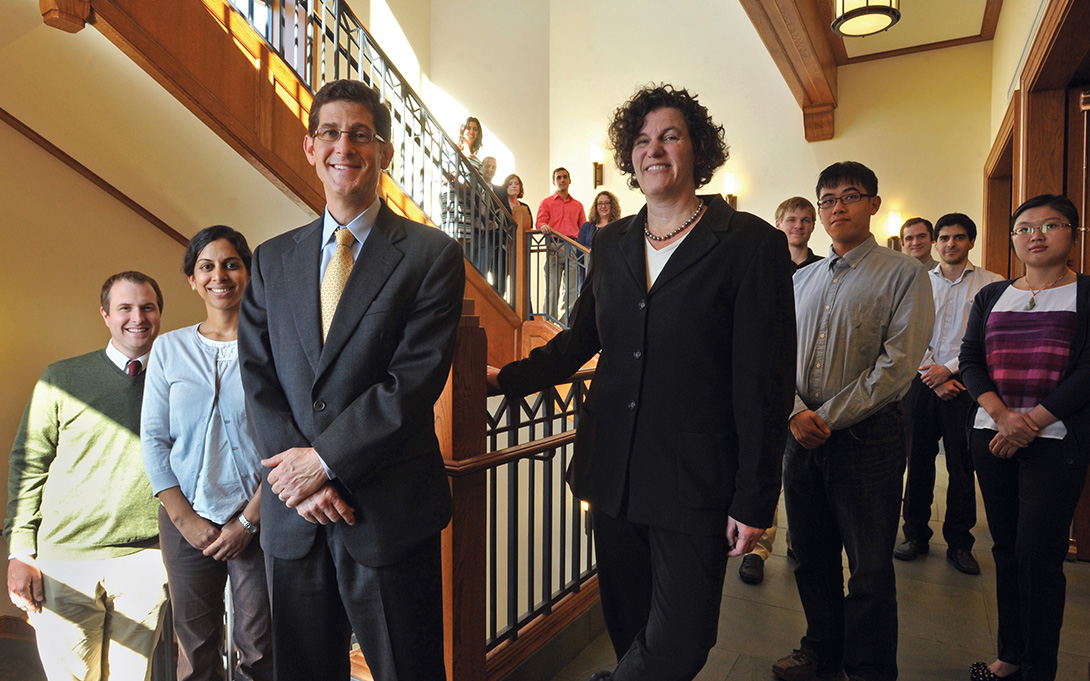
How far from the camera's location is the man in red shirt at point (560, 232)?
7.01 metres

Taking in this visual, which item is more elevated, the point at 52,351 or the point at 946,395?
the point at 52,351

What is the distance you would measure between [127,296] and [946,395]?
363cm

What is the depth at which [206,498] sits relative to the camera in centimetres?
185

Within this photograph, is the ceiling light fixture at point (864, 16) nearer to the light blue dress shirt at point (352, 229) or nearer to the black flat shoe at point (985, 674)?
the black flat shoe at point (985, 674)

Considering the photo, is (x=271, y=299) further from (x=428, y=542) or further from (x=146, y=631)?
(x=146, y=631)

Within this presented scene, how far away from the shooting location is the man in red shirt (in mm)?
7005

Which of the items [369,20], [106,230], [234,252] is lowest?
[234,252]

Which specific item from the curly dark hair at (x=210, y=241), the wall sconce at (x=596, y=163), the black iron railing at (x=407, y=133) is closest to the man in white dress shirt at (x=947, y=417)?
the curly dark hair at (x=210, y=241)

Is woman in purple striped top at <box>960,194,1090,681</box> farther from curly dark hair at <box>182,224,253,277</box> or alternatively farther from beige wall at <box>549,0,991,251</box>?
beige wall at <box>549,0,991,251</box>

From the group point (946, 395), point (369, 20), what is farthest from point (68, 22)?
point (369, 20)

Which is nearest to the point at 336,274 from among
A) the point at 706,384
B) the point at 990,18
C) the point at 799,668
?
the point at 706,384

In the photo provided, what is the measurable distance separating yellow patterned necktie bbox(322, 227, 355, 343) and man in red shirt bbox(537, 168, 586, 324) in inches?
212

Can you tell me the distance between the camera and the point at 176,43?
3.38 meters

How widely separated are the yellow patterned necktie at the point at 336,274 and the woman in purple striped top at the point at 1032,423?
82.0 inches
